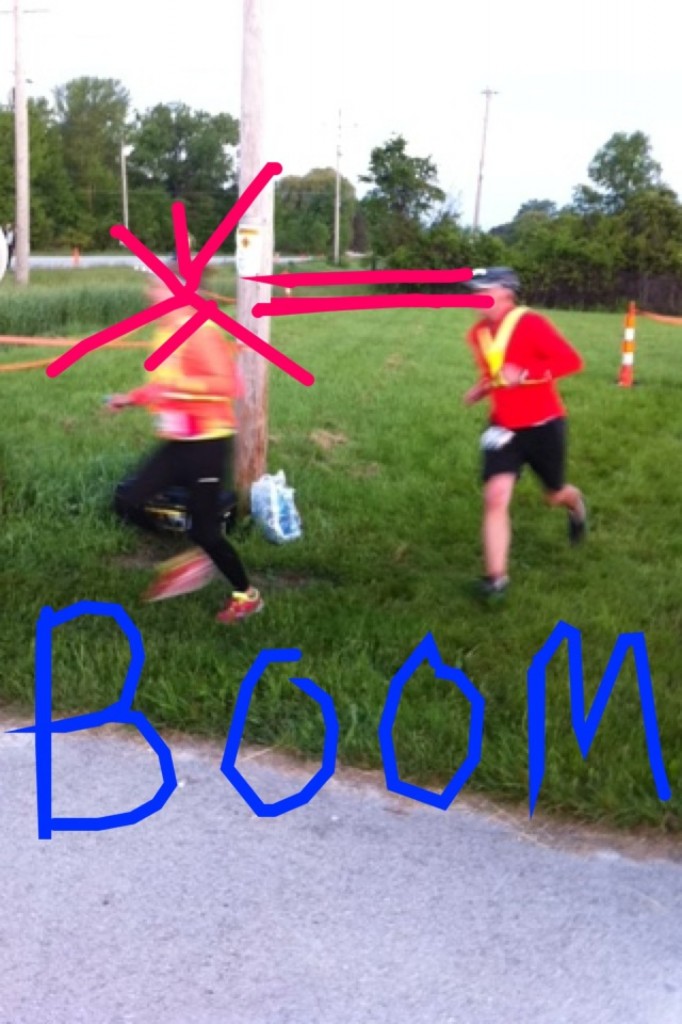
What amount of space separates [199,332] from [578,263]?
39.0 m

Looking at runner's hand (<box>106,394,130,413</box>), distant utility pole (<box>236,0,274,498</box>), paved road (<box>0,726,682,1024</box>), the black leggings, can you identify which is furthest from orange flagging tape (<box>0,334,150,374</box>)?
paved road (<box>0,726,682,1024</box>)

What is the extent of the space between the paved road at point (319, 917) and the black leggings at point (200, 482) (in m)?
1.43

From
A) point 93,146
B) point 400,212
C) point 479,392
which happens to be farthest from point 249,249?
point 93,146

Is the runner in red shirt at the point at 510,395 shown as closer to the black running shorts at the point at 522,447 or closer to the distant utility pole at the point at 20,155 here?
the black running shorts at the point at 522,447

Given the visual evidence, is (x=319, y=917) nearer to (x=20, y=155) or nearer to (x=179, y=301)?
(x=179, y=301)

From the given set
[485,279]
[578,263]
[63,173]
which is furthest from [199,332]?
[63,173]

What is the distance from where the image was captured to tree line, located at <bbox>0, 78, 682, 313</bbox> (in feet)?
136

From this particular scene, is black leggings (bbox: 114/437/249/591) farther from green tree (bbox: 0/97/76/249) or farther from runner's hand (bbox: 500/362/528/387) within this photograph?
green tree (bbox: 0/97/76/249)

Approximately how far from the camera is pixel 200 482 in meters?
4.88

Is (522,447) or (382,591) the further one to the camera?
(382,591)

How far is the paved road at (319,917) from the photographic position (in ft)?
8.48

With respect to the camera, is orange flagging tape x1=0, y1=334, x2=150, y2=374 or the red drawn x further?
orange flagging tape x1=0, y1=334, x2=150, y2=374

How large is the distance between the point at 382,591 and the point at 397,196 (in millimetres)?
42255

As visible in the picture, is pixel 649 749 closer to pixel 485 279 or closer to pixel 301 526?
pixel 485 279
